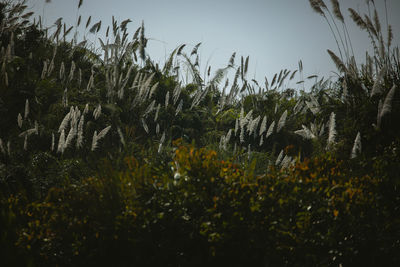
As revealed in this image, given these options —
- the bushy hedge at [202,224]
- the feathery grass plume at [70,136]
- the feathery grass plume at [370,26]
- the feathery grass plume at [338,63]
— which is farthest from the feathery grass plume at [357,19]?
the feathery grass plume at [70,136]

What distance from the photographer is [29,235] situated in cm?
205

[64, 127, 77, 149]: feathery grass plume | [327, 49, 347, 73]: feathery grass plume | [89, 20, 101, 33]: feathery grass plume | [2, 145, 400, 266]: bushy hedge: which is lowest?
[2, 145, 400, 266]: bushy hedge

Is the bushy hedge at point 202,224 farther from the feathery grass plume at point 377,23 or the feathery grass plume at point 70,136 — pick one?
the feathery grass plume at point 377,23

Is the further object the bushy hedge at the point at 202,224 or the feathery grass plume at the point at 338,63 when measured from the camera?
the feathery grass plume at the point at 338,63

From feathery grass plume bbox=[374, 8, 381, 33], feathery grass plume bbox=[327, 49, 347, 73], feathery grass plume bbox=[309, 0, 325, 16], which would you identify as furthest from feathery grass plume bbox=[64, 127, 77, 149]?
feathery grass plume bbox=[374, 8, 381, 33]

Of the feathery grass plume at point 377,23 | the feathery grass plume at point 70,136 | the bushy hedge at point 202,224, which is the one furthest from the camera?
the feathery grass plume at point 377,23

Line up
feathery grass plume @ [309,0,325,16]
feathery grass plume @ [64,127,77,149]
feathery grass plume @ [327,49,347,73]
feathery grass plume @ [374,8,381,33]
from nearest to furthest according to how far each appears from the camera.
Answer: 1. feathery grass plume @ [64,127,77,149]
2. feathery grass plume @ [327,49,347,73]
3. feathery grass plume @ [374,8,381,33]
4. feathery grass plume @ [309,0,325,16]

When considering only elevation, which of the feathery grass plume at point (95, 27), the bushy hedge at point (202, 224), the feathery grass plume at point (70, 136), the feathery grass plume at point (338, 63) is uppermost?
the feathery grass plume at point (95, 27)

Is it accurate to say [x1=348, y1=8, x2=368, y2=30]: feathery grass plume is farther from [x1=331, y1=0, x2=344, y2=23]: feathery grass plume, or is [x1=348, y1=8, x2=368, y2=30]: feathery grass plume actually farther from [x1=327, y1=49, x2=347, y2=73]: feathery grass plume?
[x1=327, y1=49, x2=347, y2=73]: feathery grass plume

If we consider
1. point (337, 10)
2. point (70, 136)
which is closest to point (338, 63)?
point (337, 10)

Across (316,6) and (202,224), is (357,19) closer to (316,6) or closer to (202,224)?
(316,6)

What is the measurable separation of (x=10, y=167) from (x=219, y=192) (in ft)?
6.69

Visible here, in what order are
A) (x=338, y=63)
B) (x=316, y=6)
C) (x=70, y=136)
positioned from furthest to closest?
1. (x=316, y=6)
2. (x=338, y=63)
3. (x=70, y=136)

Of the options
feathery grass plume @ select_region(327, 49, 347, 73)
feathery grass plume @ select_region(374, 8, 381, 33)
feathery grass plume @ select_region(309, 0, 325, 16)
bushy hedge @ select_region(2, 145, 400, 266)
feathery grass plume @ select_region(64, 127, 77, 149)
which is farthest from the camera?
feathery grass plume @ select_region(309, 0, 325, 16)
